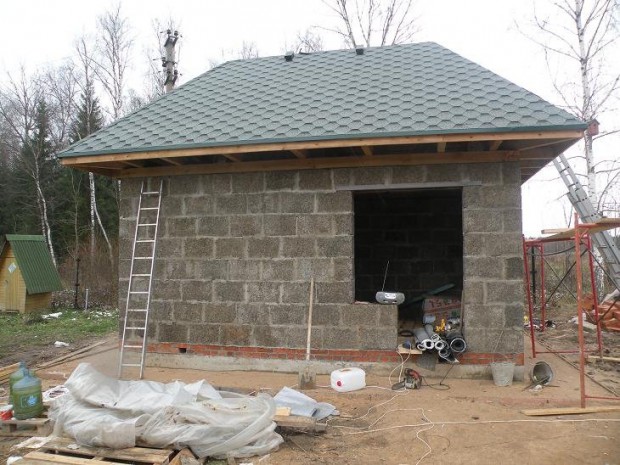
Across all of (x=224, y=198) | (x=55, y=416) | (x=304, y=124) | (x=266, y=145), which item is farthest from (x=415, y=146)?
(x=55, y=416)

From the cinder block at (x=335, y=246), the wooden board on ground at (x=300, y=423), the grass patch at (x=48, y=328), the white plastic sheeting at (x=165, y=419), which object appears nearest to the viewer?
the white plastic sheeting at (x=165, y=419)

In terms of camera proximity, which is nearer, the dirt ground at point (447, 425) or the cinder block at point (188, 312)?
the dirt ground at point (447, 425)

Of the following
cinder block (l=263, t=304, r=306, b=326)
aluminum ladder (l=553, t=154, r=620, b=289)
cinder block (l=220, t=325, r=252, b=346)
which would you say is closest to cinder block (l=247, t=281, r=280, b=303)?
cinder block (l=263, t=304, r=306, b=326)

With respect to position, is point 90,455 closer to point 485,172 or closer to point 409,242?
point 485,172

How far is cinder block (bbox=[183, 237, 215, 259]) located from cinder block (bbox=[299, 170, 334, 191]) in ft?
5.38

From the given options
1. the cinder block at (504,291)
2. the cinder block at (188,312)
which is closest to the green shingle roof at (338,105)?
the cinder block at (504,291)

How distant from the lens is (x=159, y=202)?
759 cm

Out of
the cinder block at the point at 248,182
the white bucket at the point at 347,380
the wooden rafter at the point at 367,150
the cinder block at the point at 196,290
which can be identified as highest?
the wooden rafter at the point at 367,150

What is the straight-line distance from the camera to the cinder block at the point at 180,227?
24.7 ft

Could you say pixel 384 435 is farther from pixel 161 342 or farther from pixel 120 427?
pixel 161 342

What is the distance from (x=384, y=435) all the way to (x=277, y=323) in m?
2.66

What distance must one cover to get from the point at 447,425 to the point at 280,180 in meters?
4.00

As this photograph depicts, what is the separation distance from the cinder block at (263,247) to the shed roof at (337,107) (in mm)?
1384

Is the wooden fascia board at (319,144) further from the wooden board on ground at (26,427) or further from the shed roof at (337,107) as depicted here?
the wooden board on ground at (26,427)
